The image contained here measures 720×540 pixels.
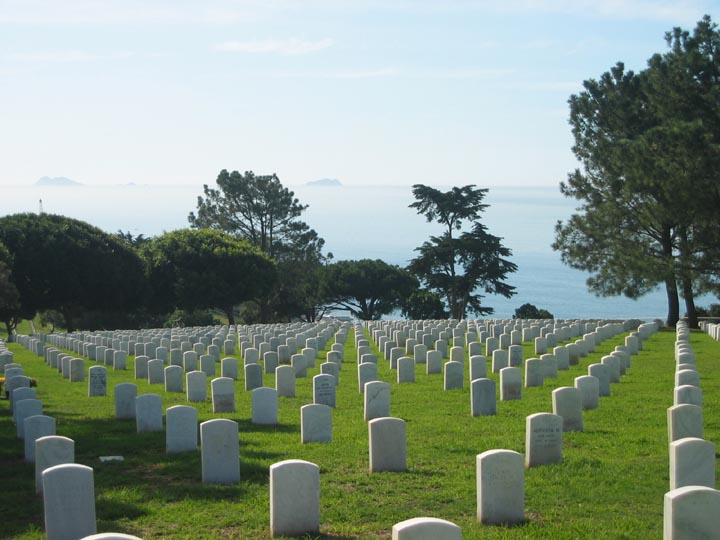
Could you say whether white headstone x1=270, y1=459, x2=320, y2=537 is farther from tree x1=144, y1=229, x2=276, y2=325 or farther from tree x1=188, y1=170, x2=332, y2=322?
tree x1=188, y1=170, x2=332, y2=322

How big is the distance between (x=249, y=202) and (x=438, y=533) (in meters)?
77.6

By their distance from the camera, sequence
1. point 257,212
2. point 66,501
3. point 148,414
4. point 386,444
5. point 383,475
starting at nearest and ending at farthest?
1. point 66,501
2. point 383,475
3. point 386,444
4. point 148,414
5. point 257,212

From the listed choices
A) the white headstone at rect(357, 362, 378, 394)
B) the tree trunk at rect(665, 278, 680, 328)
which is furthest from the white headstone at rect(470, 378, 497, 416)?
the tree trunk at rect(665, 278, 680, 328)

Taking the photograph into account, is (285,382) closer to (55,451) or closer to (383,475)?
(383,475)

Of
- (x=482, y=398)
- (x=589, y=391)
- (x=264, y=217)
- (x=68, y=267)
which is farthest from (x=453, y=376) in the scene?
(x=264, y=217)

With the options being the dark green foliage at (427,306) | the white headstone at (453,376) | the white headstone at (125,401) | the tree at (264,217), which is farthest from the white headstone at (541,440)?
the tree at (264,217)

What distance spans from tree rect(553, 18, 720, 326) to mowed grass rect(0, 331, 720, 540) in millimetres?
15384

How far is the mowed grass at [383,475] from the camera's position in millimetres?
8623

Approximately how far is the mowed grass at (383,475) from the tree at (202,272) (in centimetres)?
4164

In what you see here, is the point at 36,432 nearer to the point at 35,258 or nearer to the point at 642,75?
the point at 642,75

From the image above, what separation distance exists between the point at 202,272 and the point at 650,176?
33296 millimetres

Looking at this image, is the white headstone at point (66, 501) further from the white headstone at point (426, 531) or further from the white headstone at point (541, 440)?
the white headstone at point (541, 440)

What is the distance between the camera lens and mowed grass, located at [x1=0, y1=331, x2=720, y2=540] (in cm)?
862

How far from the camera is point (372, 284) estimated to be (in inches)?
2714
